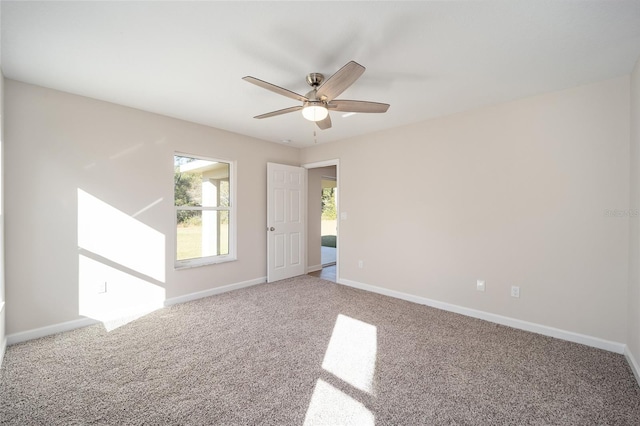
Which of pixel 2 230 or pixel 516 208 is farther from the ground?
pixel 516 208

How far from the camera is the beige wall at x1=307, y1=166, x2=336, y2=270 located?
548 cm

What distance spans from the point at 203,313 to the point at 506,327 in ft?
11.2

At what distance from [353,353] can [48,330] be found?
9.80ft

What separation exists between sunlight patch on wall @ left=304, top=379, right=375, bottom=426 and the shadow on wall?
7.95 feet

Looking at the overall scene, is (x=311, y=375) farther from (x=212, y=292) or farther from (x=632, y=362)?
(x=632, y=362)

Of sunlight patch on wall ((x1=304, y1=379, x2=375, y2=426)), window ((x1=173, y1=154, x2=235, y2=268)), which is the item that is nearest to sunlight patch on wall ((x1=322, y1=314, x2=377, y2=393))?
sunlight patch on wall ((x1=304, y1=379, x2=375, y2=426))

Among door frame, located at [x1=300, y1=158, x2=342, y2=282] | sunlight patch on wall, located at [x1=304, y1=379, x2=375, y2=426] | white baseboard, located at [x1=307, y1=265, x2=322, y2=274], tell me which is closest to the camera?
sunlight patch on wall, located at [x1=304, y1=379, x2=375, y2=426]

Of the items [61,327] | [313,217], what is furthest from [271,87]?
[313,217]

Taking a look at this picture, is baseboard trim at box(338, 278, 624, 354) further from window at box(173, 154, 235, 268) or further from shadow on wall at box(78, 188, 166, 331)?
shadow on wall at box(78, 188, 166, 331)

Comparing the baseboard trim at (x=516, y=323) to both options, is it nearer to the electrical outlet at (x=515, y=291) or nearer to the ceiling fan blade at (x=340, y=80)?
the electrical outlet at (x=515, y=291)

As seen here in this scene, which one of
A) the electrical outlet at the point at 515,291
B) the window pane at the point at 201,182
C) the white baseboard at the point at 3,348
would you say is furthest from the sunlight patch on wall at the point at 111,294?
the electrical outlet at the point at 515,291

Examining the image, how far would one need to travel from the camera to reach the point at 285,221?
15.9 ft

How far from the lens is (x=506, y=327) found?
115 inches

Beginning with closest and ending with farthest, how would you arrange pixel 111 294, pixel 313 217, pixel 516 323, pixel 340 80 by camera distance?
pixel 340 80 < pixel 516 323 < pixel 111 294 < pixel 313 217
